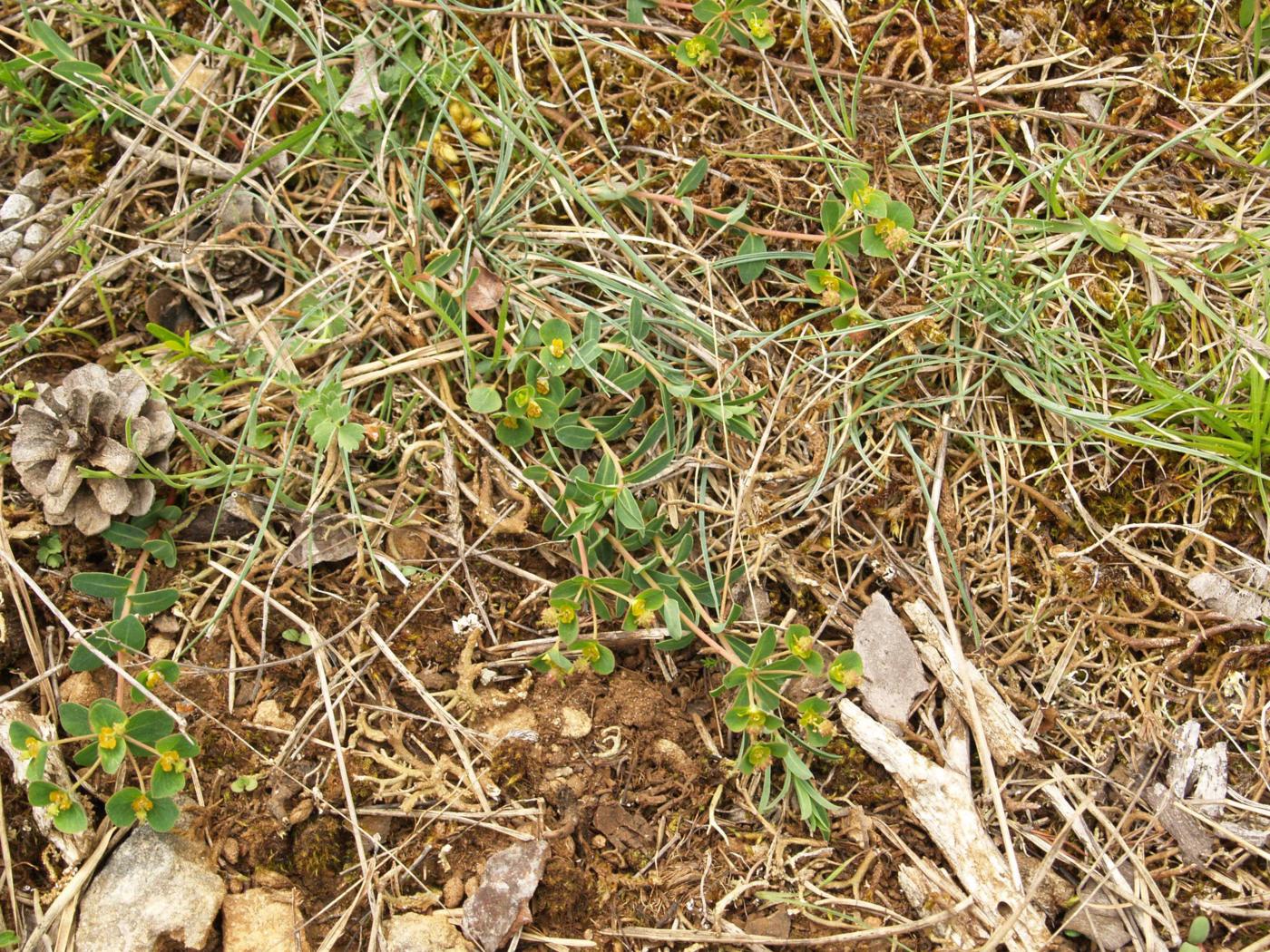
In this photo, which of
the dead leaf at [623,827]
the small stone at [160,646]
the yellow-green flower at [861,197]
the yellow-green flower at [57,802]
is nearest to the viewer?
the yellow-green flower at [57,802]

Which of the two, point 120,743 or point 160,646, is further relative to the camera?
point 160,646

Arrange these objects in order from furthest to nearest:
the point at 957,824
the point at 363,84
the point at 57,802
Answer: the point at 363,84 < the point at 957,824 < the point at 57,802

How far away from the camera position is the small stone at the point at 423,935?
92.6 inches

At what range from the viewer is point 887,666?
2.67 meters

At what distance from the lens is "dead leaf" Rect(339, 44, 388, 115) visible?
9.77 feet

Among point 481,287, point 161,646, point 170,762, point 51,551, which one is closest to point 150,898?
point 170,762

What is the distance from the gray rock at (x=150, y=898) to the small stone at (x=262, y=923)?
0.05 metres

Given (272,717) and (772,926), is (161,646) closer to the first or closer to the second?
(272,717)

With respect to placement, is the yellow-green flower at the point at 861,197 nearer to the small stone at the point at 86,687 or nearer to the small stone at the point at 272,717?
the small stone at the point at 272,717

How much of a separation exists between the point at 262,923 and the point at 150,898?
11.4 inches

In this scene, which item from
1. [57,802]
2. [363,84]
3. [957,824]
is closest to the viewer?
[57,802]

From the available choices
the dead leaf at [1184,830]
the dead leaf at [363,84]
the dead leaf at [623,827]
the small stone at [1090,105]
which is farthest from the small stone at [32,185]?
the dead leaf at [1184,830]

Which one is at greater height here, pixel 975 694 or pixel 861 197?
pixel 861 197

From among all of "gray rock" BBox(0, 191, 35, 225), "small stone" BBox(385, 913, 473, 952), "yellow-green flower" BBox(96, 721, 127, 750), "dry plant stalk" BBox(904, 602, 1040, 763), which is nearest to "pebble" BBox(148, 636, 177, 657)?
"yellow-green flower" BBox(96, 721, 127, 750)
